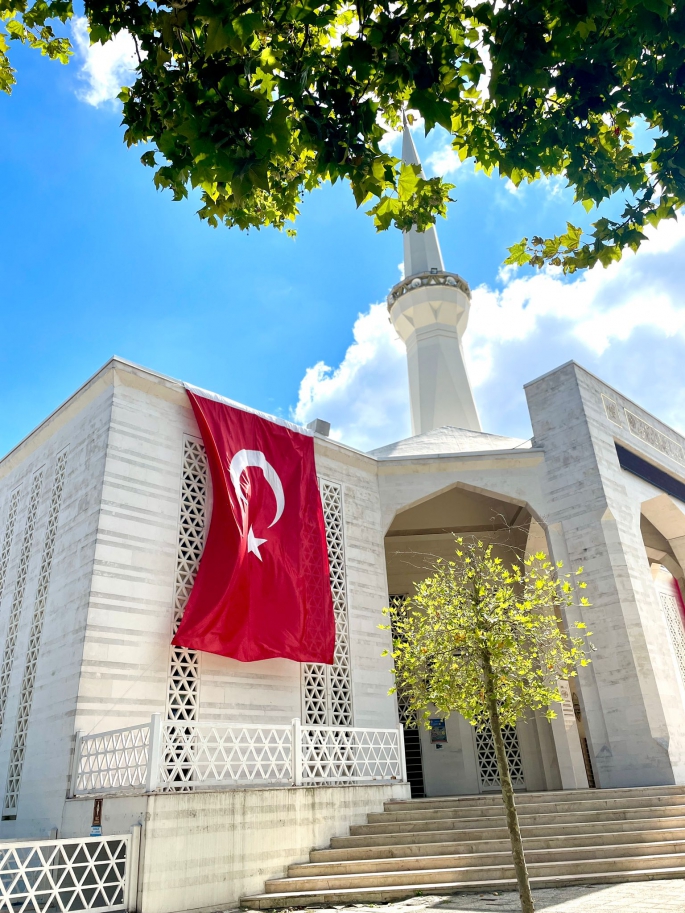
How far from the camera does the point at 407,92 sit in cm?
491

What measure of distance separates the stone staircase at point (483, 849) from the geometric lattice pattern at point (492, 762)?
16.5ft

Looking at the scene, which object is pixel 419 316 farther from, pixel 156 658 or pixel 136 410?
pixel 156 658


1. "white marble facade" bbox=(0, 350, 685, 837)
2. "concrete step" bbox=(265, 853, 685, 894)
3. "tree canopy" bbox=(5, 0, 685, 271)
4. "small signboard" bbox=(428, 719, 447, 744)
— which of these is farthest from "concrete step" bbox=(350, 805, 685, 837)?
"tree canopy" bbox=(5, 0, 685, 271)

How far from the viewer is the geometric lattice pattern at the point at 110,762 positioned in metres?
7.64

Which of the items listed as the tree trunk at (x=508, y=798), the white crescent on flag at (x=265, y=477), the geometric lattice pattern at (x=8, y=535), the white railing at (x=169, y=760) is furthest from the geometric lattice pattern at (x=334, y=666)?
the geometric lattice pattern at (x=8, y=535)

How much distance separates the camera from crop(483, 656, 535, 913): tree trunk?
561 cm

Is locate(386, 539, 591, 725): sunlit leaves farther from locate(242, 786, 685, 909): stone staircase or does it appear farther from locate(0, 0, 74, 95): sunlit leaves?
locate(0, 0, 74, 95): sunlit leaves

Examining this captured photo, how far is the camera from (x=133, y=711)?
9039 mm

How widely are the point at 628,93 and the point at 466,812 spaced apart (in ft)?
28.0

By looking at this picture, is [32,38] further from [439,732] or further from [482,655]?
[439,732]

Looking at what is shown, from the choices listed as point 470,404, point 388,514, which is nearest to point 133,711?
point 388,514

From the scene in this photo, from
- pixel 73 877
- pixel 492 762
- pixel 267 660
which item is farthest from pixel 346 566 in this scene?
pixel 73 877

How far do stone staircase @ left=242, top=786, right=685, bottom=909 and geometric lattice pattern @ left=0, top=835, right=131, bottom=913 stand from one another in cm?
142

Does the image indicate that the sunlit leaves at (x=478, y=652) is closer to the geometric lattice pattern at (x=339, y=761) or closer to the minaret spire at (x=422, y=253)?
the geometric lattice pattern at (x=339, y=761)
